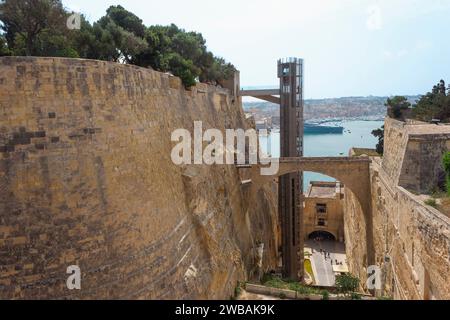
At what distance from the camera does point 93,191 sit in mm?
8031

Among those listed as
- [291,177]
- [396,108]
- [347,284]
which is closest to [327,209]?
[396,108]

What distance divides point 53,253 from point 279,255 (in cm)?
1841

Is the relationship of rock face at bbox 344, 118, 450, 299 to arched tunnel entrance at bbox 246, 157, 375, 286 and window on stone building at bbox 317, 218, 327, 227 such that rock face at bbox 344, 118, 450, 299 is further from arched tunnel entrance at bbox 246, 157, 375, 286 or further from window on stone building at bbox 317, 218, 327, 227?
window on stone building at bbox 317, 218, 327, 227

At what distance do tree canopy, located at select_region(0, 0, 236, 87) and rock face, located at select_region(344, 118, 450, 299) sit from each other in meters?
8.18

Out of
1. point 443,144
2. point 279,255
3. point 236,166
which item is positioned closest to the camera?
point 443,144

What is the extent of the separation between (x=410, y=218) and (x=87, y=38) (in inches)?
470

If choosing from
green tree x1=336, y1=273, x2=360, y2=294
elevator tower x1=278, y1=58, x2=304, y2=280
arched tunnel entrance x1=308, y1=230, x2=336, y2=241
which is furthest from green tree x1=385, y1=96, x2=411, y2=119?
green tree x1=336, y1=273, x2=360, y2=294

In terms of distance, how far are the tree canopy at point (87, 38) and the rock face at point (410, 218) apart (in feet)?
26.9

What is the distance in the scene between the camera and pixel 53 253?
7.39 metres

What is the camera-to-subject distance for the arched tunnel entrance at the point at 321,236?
1249 inches

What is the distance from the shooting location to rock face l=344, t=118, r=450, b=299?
8.12m

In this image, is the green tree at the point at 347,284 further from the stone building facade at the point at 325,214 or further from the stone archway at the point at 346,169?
the stone building facade at the point at 325,214
